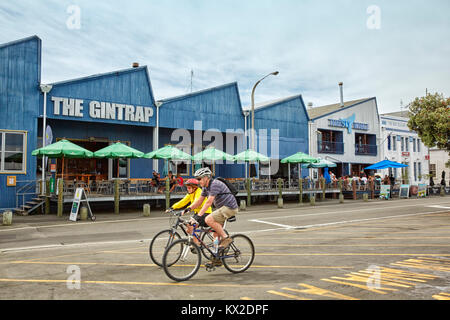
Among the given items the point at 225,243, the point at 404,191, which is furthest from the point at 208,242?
the point at 404,191

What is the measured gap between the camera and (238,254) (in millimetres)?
6375

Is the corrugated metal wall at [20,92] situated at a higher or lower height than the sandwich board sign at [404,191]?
higher

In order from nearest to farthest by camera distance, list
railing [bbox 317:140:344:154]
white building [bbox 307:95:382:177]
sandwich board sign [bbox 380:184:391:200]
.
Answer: sandwich board sign [bbox 380:184:391:200]
railing [bbox 317:140:344:154]
white building [bbox 307:95:382:177]

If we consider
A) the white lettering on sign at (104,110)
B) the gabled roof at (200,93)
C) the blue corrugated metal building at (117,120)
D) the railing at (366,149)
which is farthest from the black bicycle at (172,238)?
the railing at (366,149)

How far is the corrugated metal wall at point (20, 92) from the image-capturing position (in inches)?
720

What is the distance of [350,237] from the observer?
10.6 metres

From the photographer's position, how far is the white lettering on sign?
19.9m

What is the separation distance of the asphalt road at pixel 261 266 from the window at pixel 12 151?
21.0 ft

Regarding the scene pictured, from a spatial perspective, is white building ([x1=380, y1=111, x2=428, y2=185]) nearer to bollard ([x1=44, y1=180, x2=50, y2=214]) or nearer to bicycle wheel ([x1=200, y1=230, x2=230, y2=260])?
bollard ([x1=44, y1=180, x2=50, y2=214])

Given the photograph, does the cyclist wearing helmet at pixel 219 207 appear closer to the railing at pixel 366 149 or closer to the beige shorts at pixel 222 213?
the beige shorts at pixel 222 213

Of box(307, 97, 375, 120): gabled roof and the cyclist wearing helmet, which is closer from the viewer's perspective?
the cyclist wearing helmet

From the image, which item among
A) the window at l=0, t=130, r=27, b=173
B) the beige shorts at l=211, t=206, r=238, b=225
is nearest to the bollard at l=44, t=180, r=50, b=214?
the window at l=0, t=130, r=27, b=173

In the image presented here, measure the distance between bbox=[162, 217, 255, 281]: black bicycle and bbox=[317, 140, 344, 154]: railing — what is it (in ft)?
91.7
